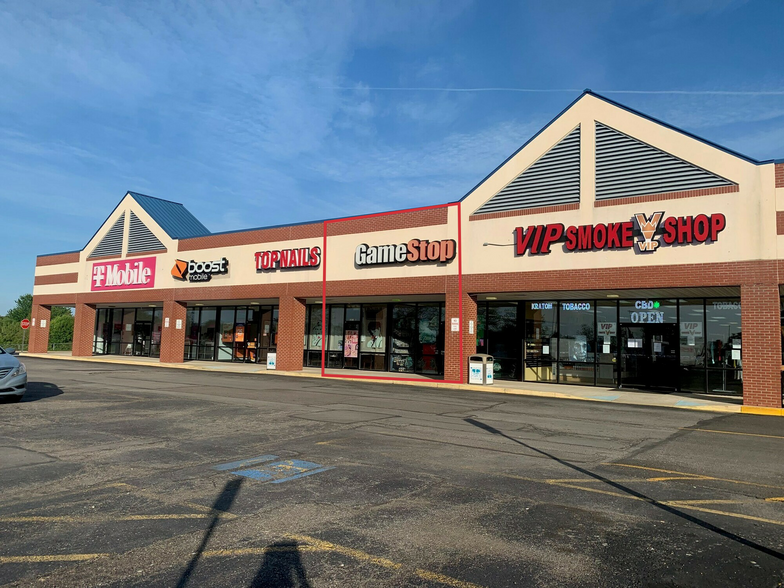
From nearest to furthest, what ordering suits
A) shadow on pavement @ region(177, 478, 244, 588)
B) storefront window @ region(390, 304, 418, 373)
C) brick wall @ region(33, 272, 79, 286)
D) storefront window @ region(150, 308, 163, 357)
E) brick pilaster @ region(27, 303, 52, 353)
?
shadow on pavement @ region(177, 478, 244, 588)
storefront window @ region(390, 304, 418, 373)
storefront window @ region(150, 308, 163, 357)
brick wall @ region(33, 272, 79, 286)
brick pilaster @ region(27, 303, 52, 353)

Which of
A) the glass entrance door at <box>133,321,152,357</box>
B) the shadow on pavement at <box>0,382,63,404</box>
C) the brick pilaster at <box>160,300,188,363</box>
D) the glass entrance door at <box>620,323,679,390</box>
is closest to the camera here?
the shadow on pavement at <box>0,382,63,404</box>

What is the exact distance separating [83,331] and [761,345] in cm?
3830

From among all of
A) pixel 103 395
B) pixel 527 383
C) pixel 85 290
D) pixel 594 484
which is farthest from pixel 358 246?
pixel 85 290

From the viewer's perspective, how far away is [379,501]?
21.0ft

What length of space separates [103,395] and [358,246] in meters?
12.7

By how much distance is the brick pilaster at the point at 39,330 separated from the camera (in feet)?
140

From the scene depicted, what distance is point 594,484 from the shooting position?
739 centimetres

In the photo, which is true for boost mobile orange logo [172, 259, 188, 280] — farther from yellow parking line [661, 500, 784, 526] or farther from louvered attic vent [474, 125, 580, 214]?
yellow parking line [661, 500, 784, 526]

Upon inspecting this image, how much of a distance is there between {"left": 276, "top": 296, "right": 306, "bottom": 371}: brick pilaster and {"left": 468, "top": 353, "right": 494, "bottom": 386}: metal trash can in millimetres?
9708

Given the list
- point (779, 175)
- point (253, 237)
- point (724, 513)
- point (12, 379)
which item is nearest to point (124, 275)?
point (253, 237)

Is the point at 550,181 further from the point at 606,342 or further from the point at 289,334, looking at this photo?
the point at 289,334

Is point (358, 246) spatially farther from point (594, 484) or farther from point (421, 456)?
point (594, 484)

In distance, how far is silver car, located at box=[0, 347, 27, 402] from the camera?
527 inches

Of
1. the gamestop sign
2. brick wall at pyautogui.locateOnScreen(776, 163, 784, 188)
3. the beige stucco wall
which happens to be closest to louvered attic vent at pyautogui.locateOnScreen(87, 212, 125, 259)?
the gamestop sign
